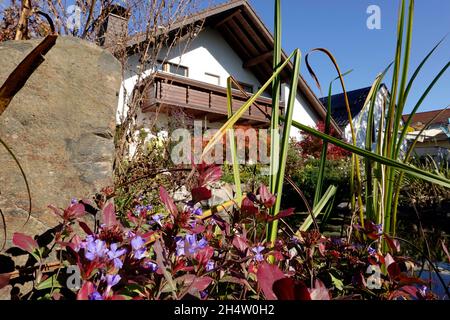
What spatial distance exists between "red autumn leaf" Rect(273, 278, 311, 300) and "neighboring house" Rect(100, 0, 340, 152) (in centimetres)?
890

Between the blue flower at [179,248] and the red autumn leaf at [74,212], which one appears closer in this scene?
the blue flower at [179,248]

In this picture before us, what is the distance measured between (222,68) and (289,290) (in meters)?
12.0

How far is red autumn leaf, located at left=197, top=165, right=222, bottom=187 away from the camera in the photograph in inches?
25.3

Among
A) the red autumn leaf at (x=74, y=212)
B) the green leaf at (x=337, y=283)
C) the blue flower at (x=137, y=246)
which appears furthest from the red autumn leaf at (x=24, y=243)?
the green leaf at (x=337, y=283)

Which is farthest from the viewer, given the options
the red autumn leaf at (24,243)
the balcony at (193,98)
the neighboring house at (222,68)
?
the neighboring house at (222,68)

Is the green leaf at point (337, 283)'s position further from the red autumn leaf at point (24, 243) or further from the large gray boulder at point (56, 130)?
the large gray boulder at point (56, 130)

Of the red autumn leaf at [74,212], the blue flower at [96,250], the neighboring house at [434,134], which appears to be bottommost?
the blue flower at [96,250]

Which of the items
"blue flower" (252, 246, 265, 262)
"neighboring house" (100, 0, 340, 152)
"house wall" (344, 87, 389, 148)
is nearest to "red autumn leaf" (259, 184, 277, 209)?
"blue flower" (252, 246, 265, 262)

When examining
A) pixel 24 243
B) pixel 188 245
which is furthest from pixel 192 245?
pixel 24 243

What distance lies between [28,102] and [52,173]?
0.82ft

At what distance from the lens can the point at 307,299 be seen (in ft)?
1.13

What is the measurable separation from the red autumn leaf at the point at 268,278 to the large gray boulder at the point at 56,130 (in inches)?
30.6

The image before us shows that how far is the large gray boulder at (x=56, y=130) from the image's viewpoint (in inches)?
35.8
